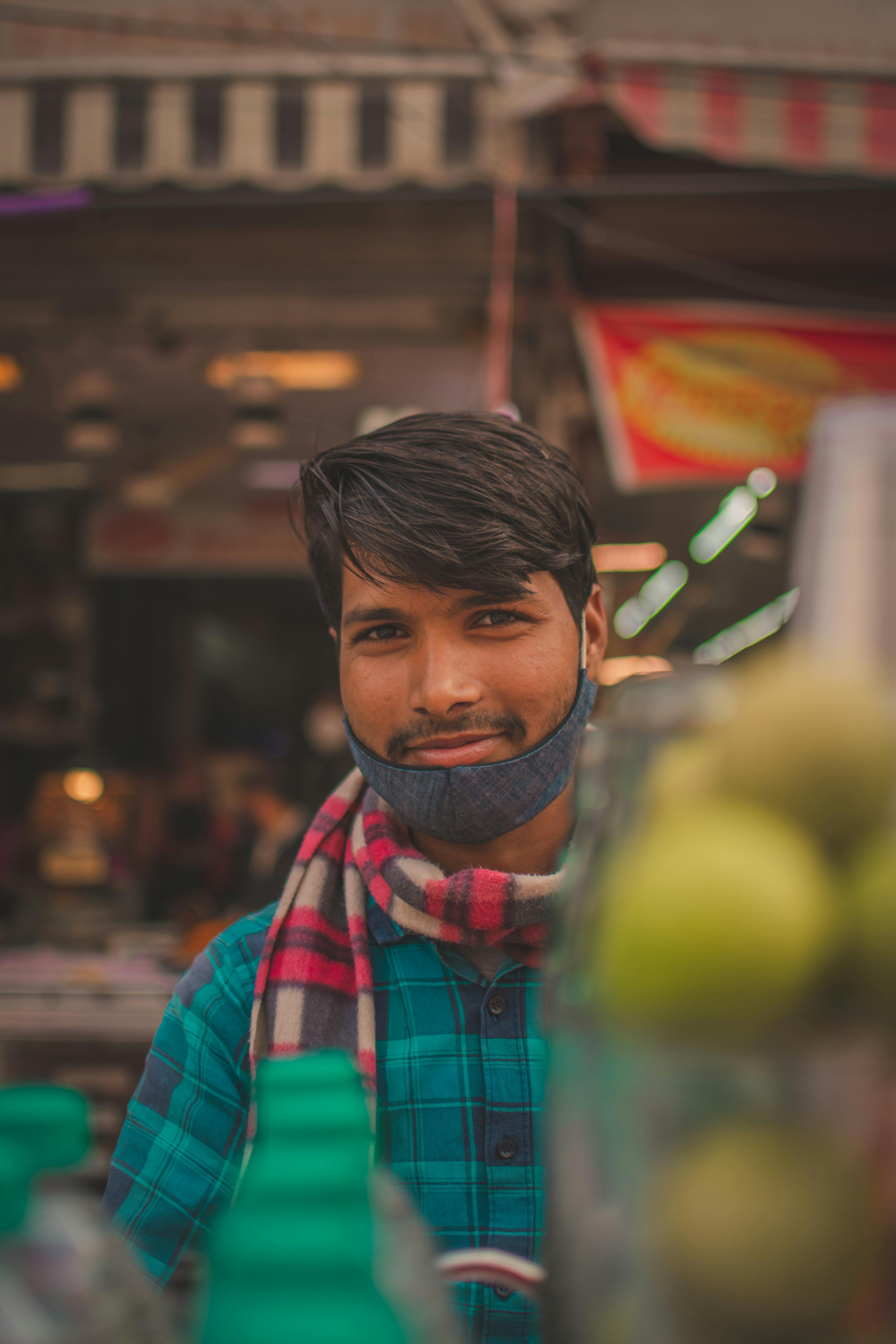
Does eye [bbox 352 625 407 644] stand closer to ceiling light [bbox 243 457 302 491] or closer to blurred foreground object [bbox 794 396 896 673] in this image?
blurred foreground object [bbox 794 396 896 673]

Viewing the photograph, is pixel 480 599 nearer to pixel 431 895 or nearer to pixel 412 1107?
Result: pixel 431 895

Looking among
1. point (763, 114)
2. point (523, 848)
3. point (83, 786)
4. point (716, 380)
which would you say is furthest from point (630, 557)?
point (523, 848)

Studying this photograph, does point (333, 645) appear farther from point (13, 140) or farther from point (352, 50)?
point (13, 140)

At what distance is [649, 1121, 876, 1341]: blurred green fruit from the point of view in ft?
1.30

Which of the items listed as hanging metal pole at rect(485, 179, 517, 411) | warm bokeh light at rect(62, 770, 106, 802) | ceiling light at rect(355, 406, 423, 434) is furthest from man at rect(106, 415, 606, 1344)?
warm bokeh light at rect(62, 770, 106, 802)

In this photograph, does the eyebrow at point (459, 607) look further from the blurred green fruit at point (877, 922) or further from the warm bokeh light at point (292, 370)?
the warm bokeh light at point (292, 370)

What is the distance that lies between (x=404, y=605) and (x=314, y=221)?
3.64 metres

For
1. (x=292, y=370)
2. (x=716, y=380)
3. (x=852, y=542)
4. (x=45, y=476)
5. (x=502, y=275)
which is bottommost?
(x=852, y=542)

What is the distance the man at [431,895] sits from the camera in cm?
123

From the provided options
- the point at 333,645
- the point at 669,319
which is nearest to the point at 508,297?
the point at 669,319

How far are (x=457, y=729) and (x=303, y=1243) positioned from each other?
87cm

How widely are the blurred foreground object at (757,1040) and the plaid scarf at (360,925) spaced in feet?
2.54

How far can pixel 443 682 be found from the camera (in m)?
1.24

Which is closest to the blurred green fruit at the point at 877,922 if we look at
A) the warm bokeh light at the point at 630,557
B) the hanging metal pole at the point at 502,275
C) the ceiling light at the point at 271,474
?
the hanging metal pole at the point at 502,275
